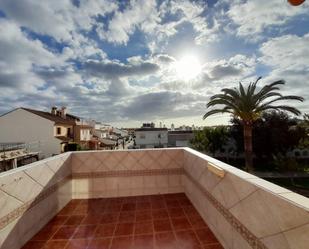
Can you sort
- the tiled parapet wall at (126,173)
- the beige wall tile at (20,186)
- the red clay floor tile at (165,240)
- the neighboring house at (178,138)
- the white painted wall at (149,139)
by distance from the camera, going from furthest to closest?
1. the white painted wall at (149,139)
2. the neighboring house at (178,138)
3. the tiled parapet wall at (126,173)
4. the red clay floor tile at (165,240)
5. the beige wall tile at (20,186)

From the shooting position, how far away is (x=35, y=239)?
2.89m

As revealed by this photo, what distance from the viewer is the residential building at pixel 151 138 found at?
38719mm

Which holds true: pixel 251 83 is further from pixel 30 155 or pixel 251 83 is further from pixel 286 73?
pixel 30 155

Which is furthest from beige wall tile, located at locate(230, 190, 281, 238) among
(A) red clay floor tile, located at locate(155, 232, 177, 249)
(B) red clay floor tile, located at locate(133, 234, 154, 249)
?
(B) red clay floor tile, located at locate(133, 234, 154, 249)

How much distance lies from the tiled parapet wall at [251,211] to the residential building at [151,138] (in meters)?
35.3

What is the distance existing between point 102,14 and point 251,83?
32.7 ft

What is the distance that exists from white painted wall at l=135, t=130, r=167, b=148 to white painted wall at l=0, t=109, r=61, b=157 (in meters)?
18.1

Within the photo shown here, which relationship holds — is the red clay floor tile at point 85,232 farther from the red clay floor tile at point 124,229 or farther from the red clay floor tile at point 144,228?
→ the red clay floor tile at point 144,228

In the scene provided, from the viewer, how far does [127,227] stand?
321 cm

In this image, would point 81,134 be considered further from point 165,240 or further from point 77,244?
point 165,240

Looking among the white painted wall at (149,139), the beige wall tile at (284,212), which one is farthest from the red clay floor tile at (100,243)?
the white painted wall at (149,139)

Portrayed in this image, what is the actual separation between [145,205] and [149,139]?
3514cm

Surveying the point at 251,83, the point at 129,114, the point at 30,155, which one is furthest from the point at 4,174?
the point at 129,114

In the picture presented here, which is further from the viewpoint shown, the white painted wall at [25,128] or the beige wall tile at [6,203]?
the white painted wall at [25,128]
